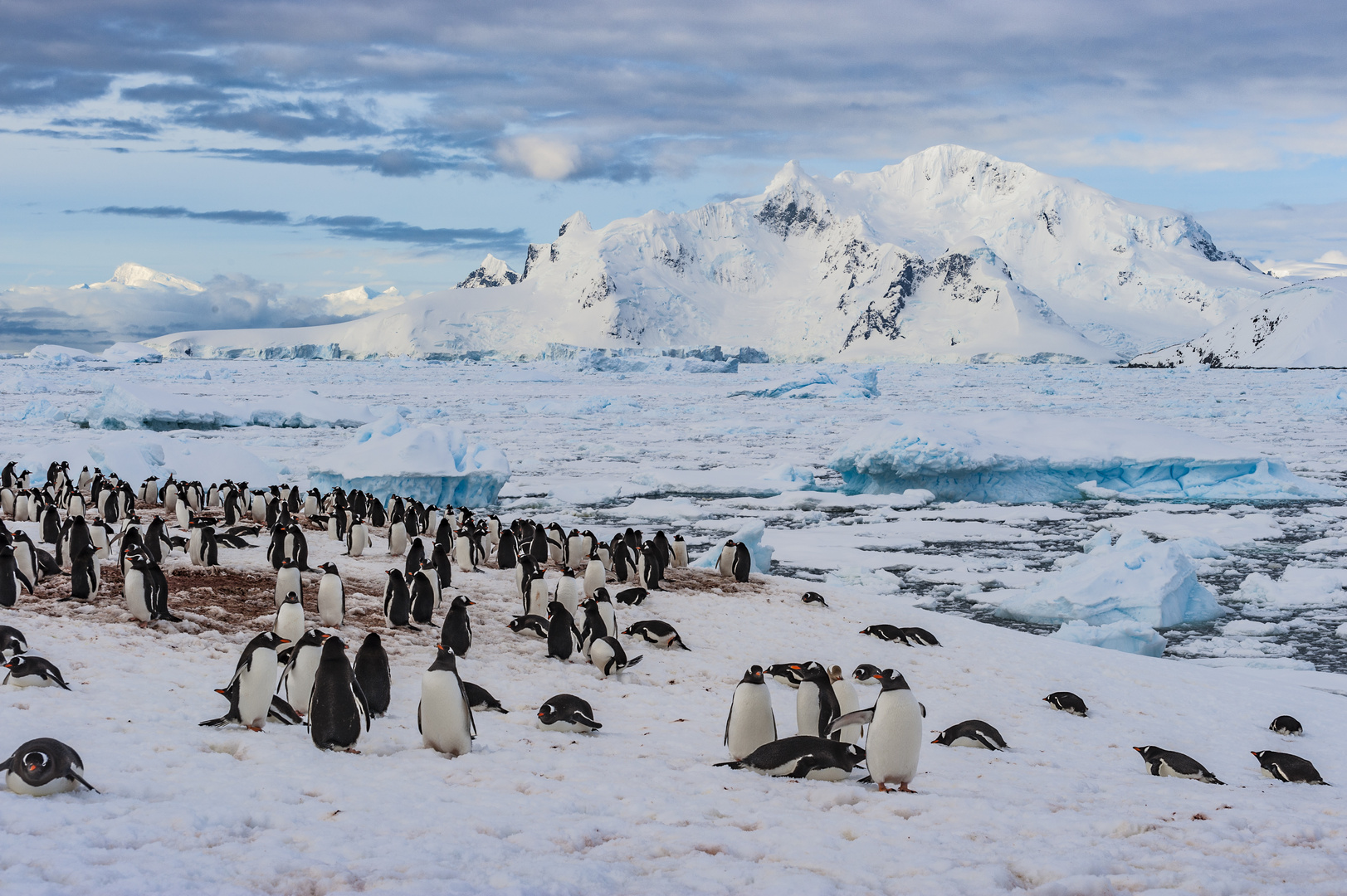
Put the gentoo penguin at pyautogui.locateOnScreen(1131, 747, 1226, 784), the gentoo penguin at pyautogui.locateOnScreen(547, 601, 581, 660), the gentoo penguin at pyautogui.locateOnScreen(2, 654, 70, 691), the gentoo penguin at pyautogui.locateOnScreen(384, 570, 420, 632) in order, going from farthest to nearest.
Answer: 1. the gentoo penguin at pyautogui.locateOnScreen(384, 570, 420, 632)
2. the gentoo penguin at pyautogui.locateOnScreen(547, 601, 581, 660)
3. the gentoo penguin at pyautogui.locateOnScreen(1131, 747, 1226, 784)
4. the gentoo penguin at pyautogui.locateOnScreen(2, 654, 70, 691)

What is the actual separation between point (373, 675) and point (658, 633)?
3117 millimetres

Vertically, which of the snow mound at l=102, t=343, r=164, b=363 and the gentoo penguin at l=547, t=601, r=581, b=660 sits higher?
the snow mound at l=102, t=343, r=164, b=363

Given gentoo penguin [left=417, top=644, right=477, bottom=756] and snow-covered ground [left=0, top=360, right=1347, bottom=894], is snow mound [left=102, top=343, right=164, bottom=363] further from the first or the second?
gentoo penguin [left=417, top=644, right=477, bottom=756]

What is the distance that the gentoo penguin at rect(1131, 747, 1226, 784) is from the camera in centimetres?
584

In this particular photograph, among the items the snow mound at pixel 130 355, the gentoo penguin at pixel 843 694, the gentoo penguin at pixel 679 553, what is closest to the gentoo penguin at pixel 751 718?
the gentoo penguin at pixel 843 694

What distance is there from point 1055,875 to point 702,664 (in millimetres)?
4269

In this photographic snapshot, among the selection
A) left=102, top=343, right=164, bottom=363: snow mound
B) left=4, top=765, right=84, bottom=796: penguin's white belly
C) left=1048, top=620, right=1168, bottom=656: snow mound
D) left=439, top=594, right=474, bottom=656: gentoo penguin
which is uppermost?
left=102, top=343, right=164, bottom=363: snow mound

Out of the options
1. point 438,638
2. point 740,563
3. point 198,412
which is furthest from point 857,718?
point 198,412

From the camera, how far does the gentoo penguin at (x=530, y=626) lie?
7.97 metres

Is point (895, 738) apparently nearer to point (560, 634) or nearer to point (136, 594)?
point (560, 634)

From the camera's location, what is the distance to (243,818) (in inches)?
149

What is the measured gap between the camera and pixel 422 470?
1845 centimetres

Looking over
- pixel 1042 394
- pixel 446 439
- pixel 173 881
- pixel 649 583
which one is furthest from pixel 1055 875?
pixel 1042 394

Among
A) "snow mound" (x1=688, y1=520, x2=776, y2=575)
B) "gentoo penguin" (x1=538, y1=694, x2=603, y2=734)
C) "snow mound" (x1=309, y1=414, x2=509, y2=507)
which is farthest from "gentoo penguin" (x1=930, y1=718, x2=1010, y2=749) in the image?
"snow mound" (x1=309, y1=414, x2=509, y2=507)
